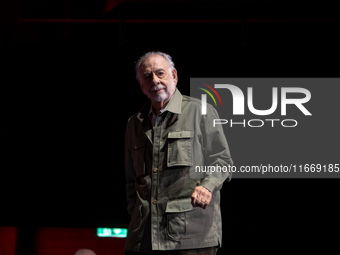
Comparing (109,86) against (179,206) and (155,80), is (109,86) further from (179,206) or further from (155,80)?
(179,206)

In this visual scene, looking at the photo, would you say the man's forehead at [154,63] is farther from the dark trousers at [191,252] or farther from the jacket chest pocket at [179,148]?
the dark trousers at [191,252]

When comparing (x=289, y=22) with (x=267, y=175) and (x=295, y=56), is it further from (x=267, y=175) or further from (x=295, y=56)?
(x=267, y=175)

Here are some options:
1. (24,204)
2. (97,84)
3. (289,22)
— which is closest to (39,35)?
(97,84)

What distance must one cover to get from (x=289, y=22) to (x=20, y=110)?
7.78 ft

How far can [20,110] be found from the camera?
354 cm

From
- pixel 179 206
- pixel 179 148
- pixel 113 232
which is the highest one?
pixel 179 148

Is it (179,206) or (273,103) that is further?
(273,103)

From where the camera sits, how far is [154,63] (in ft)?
6.00

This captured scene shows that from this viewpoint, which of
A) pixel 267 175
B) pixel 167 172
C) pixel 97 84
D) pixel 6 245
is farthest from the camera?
pixel 6 245

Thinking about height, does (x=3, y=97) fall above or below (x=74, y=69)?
below

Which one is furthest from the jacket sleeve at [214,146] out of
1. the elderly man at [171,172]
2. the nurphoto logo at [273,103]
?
the nurphoto logo at [273,103]

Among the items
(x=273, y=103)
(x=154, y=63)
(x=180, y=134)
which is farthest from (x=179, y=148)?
(x=273, y=103)

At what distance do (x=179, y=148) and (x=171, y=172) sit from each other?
0.34ft

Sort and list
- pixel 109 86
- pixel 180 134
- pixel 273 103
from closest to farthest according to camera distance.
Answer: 1. pixel 180 134
2. pixel 273 103
3. pixel 109 86
